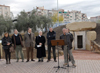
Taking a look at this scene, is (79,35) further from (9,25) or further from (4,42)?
(9,25)

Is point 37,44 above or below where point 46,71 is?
above

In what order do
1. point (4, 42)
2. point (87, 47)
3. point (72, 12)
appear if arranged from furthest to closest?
point (72, 12), point (87, 47), point (4, 42)

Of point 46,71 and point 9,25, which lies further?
point 9,25

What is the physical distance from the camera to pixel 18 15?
31.9 m

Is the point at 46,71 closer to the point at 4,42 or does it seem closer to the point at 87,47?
the point at 4,42

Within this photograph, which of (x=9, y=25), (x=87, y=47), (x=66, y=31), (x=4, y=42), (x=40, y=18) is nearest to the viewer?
(x=66, y=31)

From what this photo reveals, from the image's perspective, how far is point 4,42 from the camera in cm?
778

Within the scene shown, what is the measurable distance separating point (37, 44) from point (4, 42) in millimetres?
1886

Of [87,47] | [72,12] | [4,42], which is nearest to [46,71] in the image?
[4,42]

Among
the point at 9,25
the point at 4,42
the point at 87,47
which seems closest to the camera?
the point at 4,42

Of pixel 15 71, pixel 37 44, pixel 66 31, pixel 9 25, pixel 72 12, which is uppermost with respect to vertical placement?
pixel 72 12

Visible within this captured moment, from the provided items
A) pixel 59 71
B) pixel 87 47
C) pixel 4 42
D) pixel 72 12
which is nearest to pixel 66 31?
pixel 59 71

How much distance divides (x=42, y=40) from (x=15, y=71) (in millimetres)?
2510

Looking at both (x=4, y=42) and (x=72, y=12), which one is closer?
(x=4, y=42)
